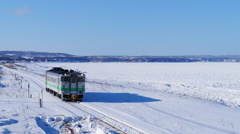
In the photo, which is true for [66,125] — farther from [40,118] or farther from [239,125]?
[239,125]

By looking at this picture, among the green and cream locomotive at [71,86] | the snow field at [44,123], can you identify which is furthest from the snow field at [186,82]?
the snow field at [44,123]

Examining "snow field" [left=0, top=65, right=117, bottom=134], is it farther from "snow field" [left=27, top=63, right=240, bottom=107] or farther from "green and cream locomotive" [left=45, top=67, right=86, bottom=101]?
"snow field" [left=27, top=63, right=240, bottom=107]

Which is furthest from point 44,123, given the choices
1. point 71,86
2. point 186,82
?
point 186,82

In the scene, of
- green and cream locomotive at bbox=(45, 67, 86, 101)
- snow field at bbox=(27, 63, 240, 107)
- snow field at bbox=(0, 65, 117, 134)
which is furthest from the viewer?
snow field at bbox=(27, 63, 240, 107)

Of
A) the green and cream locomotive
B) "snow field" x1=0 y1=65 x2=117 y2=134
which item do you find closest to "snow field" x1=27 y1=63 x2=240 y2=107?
the green and cream locomotive

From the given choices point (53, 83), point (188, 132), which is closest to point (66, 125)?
point (188, 132)

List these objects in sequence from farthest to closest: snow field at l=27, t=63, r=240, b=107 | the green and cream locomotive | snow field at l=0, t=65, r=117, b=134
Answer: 1. snow field at l=27, t=63, r=240, b=107
2. the green and cream locomotive
3. snow field at l=0, t=65, r=117, b=134

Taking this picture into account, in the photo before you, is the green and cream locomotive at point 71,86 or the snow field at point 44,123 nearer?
the snow field at point 44,123

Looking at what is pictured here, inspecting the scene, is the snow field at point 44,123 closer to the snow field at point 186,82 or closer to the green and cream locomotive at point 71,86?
the green and cream locomotive at point 71,86

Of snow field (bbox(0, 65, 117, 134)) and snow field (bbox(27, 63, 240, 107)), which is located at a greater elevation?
snow field (bbox(0, 65, 117, 134))

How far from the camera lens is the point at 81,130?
13.3 meters

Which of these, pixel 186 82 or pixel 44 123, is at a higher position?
pixel 44 123

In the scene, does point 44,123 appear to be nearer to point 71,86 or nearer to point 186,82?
point 71,86

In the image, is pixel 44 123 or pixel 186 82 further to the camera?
pixel 186 82
